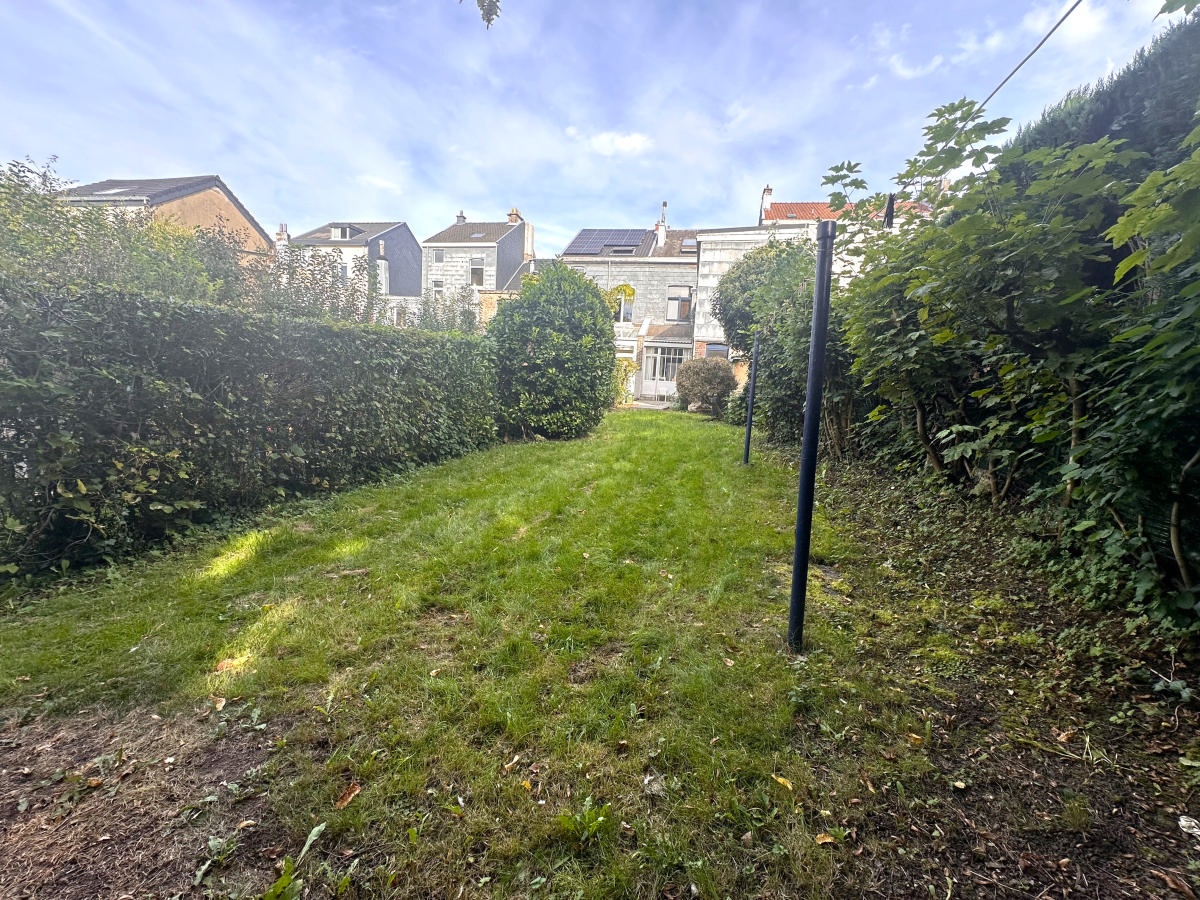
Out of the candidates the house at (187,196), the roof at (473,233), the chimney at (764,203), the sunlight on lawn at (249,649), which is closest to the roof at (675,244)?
the chimney at (764,203)

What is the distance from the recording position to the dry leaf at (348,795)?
140 cm

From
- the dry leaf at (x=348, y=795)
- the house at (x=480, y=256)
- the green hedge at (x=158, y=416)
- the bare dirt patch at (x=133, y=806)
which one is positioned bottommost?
the dry leaf at (x=348, y=795)

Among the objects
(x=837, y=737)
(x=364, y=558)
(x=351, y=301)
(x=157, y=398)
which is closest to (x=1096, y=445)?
(x=837, y=737)

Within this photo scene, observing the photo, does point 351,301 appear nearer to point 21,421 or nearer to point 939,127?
point 21,421

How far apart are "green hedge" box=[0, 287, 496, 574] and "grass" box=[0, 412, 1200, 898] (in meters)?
0.42

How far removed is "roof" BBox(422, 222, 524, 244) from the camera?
24.4 m

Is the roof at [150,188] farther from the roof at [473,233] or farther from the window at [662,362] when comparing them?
the window at [662,362]

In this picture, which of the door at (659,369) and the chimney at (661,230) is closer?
the door at (659,369)

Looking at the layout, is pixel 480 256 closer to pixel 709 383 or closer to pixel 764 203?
pixel 764 203

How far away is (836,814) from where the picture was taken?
4.54 feet

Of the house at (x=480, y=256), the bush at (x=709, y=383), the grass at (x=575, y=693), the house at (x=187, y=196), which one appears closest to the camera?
the grass at (x=575, y=693)

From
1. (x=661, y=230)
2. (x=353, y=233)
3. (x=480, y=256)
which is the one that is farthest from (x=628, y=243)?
(x=353, y=233)

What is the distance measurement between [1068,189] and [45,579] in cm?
542

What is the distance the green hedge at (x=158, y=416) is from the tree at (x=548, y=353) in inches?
128
